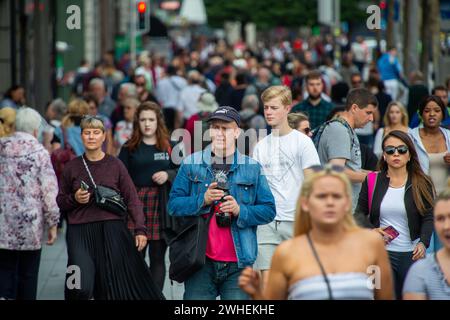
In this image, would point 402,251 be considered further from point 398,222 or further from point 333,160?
point 333,160

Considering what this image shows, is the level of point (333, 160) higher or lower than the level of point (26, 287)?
higher

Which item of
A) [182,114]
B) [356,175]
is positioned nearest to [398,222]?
[356,175]

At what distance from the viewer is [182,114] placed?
70.6 feet

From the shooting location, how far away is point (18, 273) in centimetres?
1027

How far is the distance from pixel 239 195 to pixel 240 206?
0.53ft

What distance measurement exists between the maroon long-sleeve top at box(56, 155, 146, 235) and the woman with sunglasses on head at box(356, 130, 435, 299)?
1771 millimetres

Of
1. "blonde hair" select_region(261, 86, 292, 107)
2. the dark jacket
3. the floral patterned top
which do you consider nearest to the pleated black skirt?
the floral patterned top

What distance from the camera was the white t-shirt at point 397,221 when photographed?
8867 millimetres

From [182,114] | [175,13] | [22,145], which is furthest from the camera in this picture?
[175,13]

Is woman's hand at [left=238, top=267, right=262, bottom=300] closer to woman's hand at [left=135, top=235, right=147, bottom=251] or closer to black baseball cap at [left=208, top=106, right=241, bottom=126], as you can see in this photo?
black baseball cap at [left=208, top=106, right=241, bottom=126]

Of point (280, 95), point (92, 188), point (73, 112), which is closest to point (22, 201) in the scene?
point (92, 188)

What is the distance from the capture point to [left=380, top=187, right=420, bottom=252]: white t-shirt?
29.1 feet

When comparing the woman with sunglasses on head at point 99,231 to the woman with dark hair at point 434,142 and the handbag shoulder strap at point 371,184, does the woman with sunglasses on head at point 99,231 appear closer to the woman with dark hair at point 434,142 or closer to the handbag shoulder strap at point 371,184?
the handbag shoulder strap at point 371,184

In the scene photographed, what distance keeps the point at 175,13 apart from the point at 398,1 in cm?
7670
